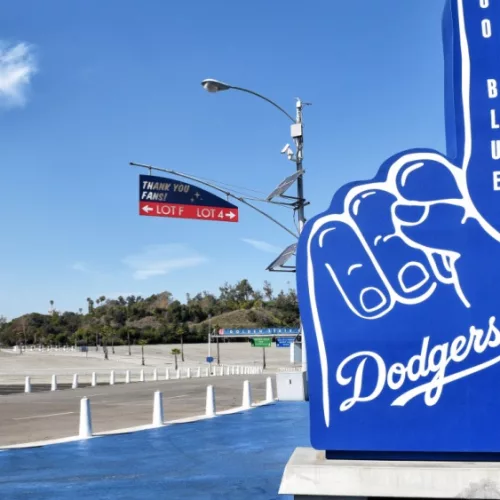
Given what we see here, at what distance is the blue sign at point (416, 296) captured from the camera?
5.95 metres

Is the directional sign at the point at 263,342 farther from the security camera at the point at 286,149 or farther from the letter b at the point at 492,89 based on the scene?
the letter b at the point at 492,89

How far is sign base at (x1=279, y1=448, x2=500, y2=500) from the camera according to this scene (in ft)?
18.5

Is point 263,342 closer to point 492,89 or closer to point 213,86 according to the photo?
point 213,86

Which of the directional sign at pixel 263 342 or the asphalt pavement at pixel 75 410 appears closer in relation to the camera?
the asphalt pavement at pixel 75 410

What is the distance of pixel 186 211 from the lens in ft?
55.5

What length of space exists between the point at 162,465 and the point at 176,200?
7939mm

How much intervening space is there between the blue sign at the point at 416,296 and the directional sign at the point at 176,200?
1075 cm

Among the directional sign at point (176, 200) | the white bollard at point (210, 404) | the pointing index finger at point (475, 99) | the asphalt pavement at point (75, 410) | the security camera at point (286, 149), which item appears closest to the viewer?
the pointing index finger at point (475, 99)

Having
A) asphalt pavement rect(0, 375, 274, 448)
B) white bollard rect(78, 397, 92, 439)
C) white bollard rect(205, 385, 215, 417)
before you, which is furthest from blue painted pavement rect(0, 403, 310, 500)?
asphalt pavement rect(0, 375, 274, 448)

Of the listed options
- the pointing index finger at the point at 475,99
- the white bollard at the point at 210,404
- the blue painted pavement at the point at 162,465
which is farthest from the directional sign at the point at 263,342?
the pointing index finger at the point at 475,99

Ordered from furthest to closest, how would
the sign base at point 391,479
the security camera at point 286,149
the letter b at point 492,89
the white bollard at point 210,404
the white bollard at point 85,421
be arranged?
the security camera at point 286,149 < the white bollard at point 210,404 < the white bollard at point 85,421 < the letter b at point 492,89 < the sign base at point 391,479

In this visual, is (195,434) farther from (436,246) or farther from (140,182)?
(436,246)

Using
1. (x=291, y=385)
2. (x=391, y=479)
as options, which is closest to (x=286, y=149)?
(x=291, y=385)

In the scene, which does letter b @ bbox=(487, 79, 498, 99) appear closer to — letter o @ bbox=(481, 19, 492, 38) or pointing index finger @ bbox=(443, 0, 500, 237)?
pointing index finger @ bbox=(443, 0, 500, 237)
